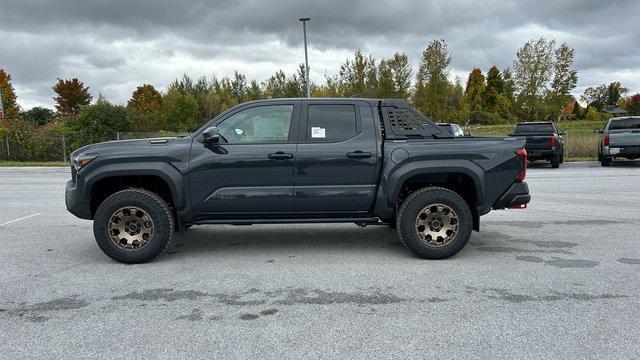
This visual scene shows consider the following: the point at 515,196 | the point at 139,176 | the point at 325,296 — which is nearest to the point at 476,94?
the point at 515,196

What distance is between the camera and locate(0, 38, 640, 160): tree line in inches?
1081

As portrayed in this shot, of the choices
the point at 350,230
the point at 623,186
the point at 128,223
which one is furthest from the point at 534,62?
the point at 128,223

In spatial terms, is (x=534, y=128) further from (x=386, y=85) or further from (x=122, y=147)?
(x=122, y=147)

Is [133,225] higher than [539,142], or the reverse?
[539,142]

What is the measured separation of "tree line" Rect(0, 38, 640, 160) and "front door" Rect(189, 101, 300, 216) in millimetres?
10653

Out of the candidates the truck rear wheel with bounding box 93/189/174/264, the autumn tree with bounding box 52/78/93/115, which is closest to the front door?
the truck rear wheel with bounding box 93/189/174/264

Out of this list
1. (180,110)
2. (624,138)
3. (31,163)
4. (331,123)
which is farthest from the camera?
(180,110)

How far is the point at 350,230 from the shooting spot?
23.1ft

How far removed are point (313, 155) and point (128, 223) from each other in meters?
2.16

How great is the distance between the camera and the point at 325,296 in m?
4.27

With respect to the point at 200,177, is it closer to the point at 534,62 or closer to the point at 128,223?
the point at 128,223

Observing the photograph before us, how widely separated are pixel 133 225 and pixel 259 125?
1765 mm

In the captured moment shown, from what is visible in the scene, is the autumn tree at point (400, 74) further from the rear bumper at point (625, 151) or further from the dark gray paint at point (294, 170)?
the dark gray paint at point (294, 170)

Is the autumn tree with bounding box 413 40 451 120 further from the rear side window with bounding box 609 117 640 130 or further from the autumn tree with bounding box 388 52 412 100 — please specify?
the rear side window with bounding box 609 117 640 130
